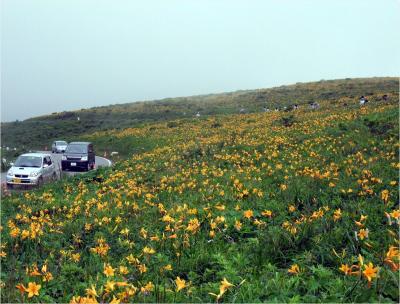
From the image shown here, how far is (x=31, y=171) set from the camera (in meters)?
16.6

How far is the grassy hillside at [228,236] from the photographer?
437 cm

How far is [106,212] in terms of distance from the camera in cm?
890

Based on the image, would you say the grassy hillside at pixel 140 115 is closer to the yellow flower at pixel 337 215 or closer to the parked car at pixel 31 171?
the parked car at pixel 31 171

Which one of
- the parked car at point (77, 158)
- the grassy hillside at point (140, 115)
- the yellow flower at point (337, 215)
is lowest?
the parked car at point (77, 158)

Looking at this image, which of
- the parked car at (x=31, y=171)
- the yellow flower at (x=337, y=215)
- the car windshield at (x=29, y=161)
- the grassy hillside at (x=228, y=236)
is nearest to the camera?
the grassy hillside at (x=228, y=236)

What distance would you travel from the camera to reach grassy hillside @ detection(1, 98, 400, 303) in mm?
4367

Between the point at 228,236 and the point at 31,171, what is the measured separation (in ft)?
42.8

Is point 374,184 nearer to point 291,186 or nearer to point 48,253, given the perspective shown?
point 291,186

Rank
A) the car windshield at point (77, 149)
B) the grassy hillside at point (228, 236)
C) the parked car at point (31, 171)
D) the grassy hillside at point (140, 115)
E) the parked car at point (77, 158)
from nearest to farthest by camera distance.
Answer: the grassy hillside at point (228, 236), the parked car at point (31, 171), the parked car at point (77, 158), the car windshield at point (77, 149), the grassy hillside at point (140, 115)

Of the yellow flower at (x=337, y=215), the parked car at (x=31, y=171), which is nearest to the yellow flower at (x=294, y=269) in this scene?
the yellow flower at (x=337, y=215)

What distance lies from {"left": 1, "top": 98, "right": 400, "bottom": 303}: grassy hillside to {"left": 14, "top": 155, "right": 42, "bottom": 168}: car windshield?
4.70m

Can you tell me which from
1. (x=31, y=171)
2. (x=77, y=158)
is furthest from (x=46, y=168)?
(x=77, y=158)

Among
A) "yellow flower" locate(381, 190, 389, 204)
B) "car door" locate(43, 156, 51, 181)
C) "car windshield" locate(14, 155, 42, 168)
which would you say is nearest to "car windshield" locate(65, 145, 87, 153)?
"car door" locate(43, 156, 51, 181)

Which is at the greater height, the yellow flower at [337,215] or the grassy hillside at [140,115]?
the grassy hillside at [140,115]
